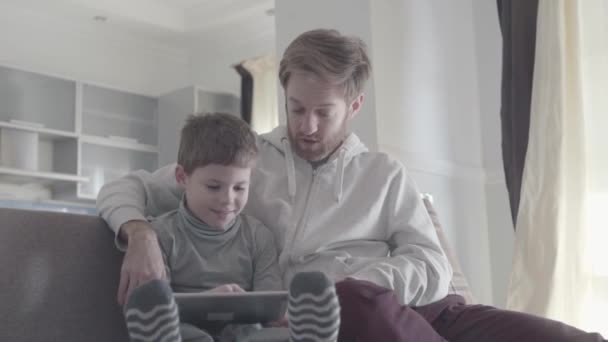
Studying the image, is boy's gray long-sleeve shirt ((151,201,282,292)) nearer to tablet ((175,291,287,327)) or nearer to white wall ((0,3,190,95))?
tablet ((175,291,287,327))

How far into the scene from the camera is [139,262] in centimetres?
138

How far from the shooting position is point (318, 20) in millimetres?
3342

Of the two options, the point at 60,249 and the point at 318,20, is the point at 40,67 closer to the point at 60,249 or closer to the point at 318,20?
the point at 318,20

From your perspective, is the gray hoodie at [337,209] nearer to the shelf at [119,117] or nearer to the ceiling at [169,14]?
the ceiling at [169,14]

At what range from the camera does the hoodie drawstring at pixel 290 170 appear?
1790 mm

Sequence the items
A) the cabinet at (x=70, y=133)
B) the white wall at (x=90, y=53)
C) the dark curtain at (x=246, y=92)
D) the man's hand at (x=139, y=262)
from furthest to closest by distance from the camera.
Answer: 1. the dark curtain at (x=246, y=92)
2. the white wall at (x=90, y=53)
3. the cabinet at (x=70, y=133)
4. the man's hand at (x=139, y=262)

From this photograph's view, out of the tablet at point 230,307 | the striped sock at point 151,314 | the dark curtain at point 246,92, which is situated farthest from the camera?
the dark curtain at point 246,92

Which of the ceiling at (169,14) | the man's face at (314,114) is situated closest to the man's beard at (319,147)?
the man's face at (314,114)

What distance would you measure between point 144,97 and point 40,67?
86 centimetres

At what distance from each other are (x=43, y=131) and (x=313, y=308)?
4.50 m

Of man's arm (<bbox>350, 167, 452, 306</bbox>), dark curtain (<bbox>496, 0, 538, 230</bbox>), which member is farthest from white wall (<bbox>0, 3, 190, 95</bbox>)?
man's arm (<bbox>350, 167, 452, 306</bbox>)

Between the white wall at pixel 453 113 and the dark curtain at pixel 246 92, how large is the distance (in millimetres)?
2488

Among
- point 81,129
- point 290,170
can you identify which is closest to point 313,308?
point 290,170

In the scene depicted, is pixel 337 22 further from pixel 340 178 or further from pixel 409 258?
pixel 409 258
